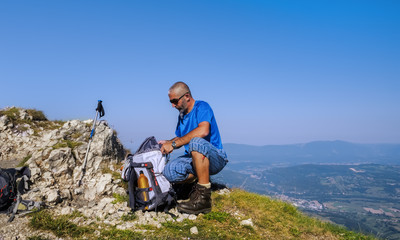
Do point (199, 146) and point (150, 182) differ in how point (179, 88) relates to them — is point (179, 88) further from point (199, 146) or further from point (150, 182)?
point (150, 182)

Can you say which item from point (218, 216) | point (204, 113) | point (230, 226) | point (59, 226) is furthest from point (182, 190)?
point (59, 226)

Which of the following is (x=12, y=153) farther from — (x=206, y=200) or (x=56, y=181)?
(x=206, y=200)

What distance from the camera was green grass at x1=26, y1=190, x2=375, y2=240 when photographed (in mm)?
4801

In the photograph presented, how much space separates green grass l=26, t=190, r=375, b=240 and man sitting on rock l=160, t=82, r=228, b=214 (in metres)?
0.44

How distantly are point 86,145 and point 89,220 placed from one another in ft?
12.4

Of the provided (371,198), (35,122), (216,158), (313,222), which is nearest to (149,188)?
(216,158)

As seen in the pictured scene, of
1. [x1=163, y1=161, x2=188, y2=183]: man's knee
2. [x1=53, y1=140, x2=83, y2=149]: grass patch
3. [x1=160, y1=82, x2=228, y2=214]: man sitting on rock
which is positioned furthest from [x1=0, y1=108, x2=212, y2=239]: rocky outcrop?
[x1=163, y1=161, x2=188, y2=183]: man's knee

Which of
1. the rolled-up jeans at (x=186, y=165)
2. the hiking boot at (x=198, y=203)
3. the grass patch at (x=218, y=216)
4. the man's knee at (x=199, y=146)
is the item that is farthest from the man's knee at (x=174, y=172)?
the grass patch at (x=218, y=216)

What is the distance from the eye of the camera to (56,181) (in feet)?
23.7

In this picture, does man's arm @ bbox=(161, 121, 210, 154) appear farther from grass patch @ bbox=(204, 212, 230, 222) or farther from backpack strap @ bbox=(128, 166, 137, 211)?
grass patch @ bbox=(204, 212, 230, 222)

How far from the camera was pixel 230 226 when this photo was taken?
547 centimetres

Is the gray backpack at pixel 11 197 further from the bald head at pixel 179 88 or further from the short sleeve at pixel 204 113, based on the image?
the short sleeve at pixel 204 113

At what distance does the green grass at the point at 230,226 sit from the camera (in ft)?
15.8

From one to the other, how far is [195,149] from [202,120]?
2.58 feet
